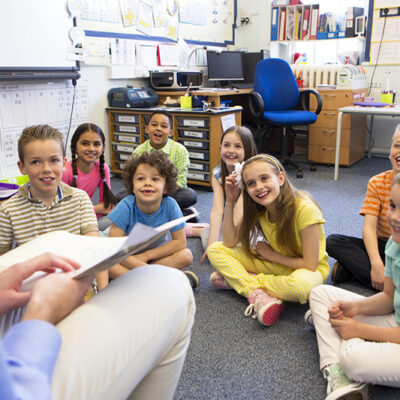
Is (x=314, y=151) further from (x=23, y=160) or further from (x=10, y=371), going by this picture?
(x=10, y=371)

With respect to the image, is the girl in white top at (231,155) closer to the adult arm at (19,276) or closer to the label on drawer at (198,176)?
the label on drawer at (198,176)

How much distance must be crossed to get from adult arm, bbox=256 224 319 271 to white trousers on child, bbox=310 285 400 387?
30 cm

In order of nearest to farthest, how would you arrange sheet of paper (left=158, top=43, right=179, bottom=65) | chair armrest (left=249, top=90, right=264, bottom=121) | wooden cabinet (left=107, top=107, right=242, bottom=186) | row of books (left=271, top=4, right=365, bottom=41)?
wooden cabinet (left=107, top=107, right=242, bottom=186) → chair armrest (left=249, top=90, right=264, bottom=121) → sheet of paper (left=158, top=43, right=179, bottom=65) → row of books (left=271, top=4, right=365, bottom=41)

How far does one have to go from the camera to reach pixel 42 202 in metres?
1.37

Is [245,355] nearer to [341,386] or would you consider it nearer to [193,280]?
[341,386]

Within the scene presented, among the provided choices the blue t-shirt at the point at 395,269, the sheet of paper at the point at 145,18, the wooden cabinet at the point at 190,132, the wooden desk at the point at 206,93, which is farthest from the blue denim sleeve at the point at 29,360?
the sheet of paper at the point at 145,18

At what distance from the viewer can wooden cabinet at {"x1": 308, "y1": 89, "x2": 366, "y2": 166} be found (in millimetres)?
3939

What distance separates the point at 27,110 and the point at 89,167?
115 centimetres

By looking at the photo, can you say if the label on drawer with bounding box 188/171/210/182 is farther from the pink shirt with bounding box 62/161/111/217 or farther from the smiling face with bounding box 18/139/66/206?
the smiling face with bounding box 18/139/66/206

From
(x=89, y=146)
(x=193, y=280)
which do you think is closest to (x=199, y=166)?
(x=89, y=146)

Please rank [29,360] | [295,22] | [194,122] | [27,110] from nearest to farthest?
1. [29,360]
2. [27,110]
3. [194,122]
4. [295,22]

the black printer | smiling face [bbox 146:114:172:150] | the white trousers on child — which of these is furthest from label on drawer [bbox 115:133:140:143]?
the white trousers on child

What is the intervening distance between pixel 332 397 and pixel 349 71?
11.6 ft

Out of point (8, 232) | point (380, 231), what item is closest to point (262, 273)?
point (380, 231)
